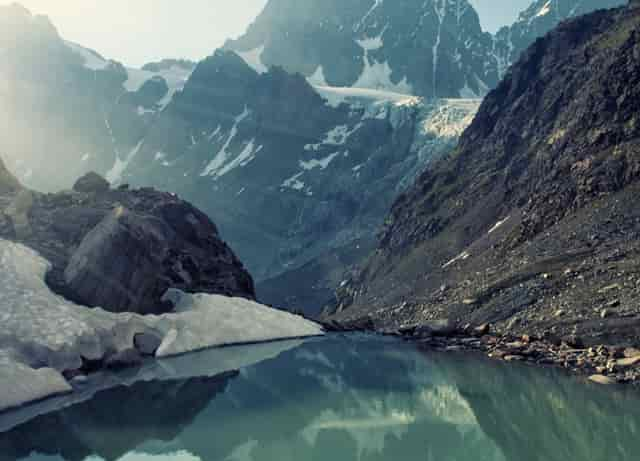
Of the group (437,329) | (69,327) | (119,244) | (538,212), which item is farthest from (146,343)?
(538,212)

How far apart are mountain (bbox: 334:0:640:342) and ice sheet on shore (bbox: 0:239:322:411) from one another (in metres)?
18.8

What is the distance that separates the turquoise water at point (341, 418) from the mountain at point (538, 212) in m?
12.2

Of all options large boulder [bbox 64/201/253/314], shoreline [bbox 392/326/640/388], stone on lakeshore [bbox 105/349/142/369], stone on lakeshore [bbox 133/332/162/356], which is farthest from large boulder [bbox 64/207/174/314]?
shoreline [bbox 392/326/640/388]

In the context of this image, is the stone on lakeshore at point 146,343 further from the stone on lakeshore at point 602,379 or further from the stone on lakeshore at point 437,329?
the stone on lakeshore at point 602,379

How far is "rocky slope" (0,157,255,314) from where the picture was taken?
1442 inches

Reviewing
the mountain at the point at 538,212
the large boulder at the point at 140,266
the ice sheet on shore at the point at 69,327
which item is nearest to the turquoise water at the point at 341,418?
the ice sheet on shore at the point at 69,327

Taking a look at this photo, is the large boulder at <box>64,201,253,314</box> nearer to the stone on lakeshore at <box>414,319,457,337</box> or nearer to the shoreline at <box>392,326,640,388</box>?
the stone on lakeshore at <box>414,319,457,337</box>

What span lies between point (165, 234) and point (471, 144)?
97499 millimetres

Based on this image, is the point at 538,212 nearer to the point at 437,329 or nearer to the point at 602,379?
the point at 437,329

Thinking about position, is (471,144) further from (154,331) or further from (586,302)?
(154,331)

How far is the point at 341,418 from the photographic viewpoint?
2316 centimetres

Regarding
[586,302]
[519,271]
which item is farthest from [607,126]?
[586,302]

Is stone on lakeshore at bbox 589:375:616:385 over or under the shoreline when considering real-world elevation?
over

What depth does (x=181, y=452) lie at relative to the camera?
1861 cm
